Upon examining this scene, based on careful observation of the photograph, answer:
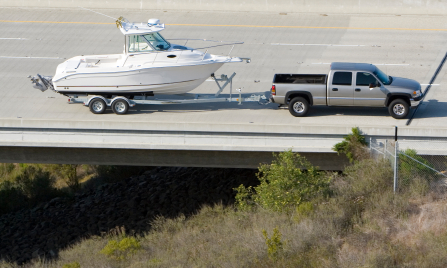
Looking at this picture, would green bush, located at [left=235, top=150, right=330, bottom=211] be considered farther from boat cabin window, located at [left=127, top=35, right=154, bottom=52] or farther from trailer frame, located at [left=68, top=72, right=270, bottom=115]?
boat cabin window, located at [left=127, top=35, right=154, bottom=52]

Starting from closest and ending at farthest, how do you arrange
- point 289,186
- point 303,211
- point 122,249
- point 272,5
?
1. point 303,211
2. point 122,249
3. point 289,186
4. point 272,5

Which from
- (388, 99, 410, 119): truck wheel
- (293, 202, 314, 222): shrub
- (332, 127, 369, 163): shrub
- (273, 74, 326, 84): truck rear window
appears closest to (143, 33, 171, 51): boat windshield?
(273, 74, 326, 84): truck rear window

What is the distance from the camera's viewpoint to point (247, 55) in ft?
76.8

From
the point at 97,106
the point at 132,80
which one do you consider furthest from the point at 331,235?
the point at 97,106

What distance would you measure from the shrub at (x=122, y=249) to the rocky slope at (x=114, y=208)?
10.4ft

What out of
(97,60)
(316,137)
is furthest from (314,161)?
(97,60)

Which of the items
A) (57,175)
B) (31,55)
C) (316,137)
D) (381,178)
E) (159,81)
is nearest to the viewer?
(381,178)

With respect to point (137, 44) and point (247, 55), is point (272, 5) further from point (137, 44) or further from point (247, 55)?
point (137, 44)

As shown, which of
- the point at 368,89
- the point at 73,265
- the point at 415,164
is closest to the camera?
the point at 73,265

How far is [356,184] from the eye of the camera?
1462cm

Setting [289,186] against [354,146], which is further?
[354,146]

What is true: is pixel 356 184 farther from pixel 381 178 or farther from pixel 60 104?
pixel 60 104

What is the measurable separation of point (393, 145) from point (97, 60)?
957 centimetres

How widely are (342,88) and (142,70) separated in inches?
237
